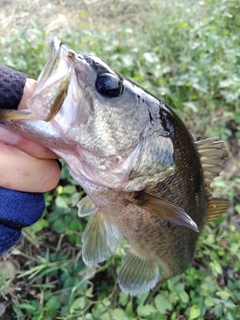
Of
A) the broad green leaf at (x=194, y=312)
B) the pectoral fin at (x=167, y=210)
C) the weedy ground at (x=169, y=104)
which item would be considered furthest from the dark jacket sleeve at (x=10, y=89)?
the broad green leaf at (x=194, y=312)

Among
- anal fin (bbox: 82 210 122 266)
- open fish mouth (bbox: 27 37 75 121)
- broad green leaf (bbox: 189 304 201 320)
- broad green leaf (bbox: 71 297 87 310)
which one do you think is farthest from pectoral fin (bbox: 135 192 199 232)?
broad green leaf (bbox: 189 304 201 320)

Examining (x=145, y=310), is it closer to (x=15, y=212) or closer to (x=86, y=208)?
(x=86, y=208)

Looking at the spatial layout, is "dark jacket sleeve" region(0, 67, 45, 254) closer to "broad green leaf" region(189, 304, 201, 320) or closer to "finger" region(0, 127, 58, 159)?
"finger" region(0, 127, 58, 159)

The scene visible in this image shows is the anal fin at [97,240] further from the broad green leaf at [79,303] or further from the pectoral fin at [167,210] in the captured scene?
the broad green leaf at [79,303]

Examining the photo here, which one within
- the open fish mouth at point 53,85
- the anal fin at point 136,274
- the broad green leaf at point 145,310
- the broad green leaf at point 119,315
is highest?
the open fish mouth at point 53,85

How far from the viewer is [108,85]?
1.00 meters

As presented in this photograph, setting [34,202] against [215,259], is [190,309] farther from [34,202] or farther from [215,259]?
[34,202]

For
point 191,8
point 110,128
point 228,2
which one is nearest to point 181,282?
point 110,128

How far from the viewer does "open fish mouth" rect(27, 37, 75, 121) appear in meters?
0.85

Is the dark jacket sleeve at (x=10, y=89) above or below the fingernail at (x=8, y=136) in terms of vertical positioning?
above

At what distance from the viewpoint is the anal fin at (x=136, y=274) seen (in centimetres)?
158

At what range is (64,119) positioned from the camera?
0.91m

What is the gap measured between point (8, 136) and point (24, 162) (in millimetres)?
103

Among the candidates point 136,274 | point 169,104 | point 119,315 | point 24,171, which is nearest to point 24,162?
point 24,171
